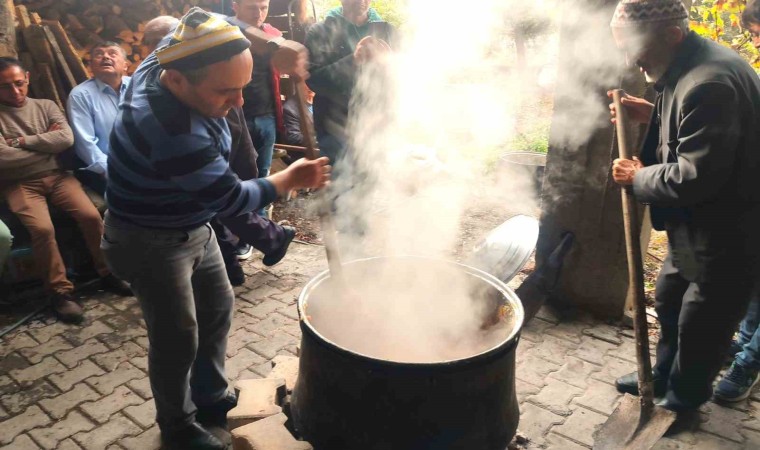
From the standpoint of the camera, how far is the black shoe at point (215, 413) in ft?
10.9

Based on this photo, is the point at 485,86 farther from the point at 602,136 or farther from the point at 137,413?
the point at 137,413

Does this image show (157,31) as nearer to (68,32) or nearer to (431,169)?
(68,32)

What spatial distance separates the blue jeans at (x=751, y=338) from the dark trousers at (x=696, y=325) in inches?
18.8

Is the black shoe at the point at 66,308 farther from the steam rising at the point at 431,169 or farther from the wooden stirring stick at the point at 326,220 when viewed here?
the wooden stirring stick at the point at 326,220

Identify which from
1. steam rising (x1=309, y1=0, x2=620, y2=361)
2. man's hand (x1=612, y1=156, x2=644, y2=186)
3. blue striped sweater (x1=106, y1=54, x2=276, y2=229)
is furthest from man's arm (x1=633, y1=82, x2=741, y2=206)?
blue striped sweater (x1=106, y1=54, x2=276, y2=229)

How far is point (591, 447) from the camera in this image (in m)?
3.16

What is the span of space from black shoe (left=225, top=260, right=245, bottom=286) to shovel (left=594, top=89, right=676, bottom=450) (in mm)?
3338

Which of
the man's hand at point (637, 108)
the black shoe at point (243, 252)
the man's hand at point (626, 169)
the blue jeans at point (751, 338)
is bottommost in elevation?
the black shoe at point (243, 252)

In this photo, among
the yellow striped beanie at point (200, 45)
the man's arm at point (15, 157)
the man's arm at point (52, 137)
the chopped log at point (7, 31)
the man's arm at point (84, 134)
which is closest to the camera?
the yellow striped beanie at point (200, 45)

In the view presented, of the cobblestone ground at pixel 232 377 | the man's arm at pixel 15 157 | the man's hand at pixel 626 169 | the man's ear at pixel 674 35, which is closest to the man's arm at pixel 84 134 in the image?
the man's arm at pixel 15 157

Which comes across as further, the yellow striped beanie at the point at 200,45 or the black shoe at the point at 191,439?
the black shoe at the point at 191,439

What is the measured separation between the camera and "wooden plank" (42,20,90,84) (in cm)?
575

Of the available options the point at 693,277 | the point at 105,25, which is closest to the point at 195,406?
the point at 693,277

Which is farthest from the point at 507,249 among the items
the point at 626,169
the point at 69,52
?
the point at 69,52
